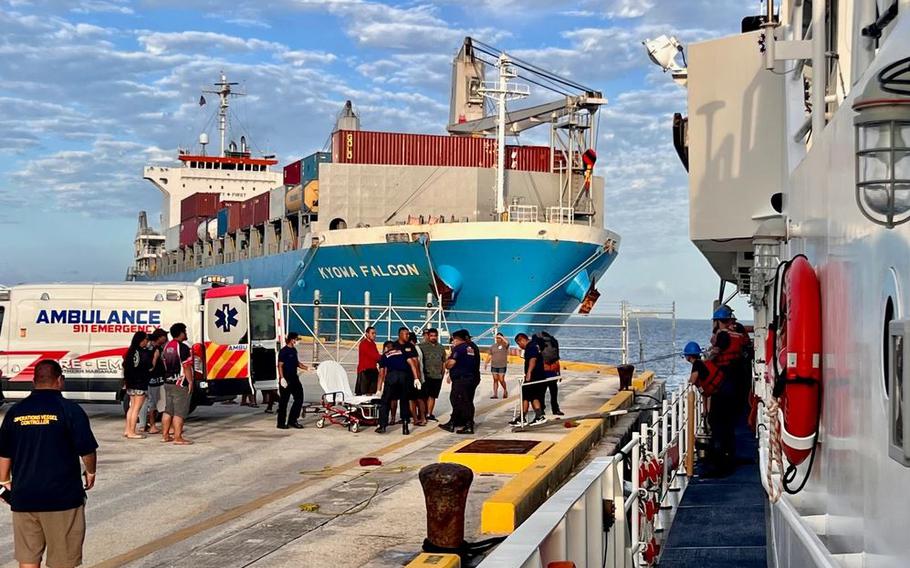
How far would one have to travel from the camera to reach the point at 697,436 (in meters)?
14.7

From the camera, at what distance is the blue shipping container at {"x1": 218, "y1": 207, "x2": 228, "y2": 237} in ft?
199

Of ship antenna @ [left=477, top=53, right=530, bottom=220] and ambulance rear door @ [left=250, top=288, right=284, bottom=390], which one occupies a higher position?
ship antenna @ [left=477, top=53, right=530, bottom=220]

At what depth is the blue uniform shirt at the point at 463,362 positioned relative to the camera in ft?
48.6

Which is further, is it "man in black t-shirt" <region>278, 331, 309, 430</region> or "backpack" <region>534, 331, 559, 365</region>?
"backpack" <region>534, 331, 559, 365</region>

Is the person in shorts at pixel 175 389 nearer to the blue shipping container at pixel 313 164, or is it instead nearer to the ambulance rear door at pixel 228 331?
the ambulance rear door at pixel 228 331

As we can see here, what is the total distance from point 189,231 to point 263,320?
51.8 m

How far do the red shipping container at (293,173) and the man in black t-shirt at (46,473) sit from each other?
4378 centimetres

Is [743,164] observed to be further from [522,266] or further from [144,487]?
[522,266]

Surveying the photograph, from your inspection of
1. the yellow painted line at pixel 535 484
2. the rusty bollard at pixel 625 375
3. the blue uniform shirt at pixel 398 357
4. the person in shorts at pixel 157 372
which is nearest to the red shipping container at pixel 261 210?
the rusty bollard at pixel 625 375

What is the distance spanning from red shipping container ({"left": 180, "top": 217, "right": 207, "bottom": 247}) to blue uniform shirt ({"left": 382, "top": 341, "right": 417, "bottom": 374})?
5245 centimetres

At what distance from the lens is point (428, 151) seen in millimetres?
45750

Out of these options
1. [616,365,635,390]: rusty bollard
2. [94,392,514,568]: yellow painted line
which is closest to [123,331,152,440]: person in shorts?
[94,392,514,568]: yellow painted line

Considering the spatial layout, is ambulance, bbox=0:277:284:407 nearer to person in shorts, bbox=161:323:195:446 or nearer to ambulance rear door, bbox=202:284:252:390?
ambulance rear door, bbox=202:284:252:390

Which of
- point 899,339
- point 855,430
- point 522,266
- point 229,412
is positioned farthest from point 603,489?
point 522,266
